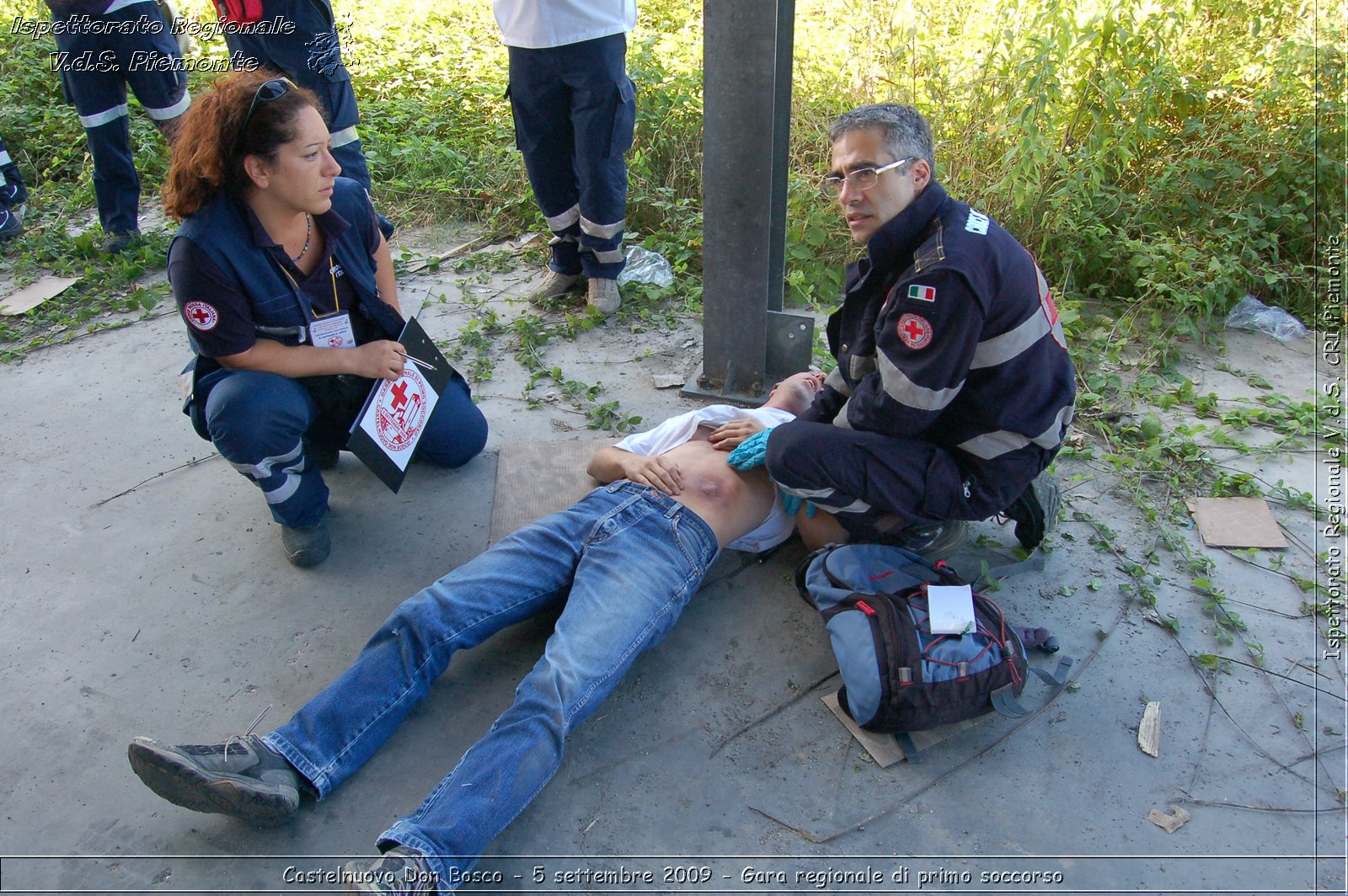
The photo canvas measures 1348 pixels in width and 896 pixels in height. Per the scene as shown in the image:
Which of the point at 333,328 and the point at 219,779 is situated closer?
the point at 219,779

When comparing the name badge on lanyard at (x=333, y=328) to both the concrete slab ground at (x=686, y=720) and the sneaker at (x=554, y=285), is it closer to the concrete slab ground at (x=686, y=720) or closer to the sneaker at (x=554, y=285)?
the concrete slab ground at (x=686, y=720)

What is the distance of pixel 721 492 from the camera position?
8.90 feet

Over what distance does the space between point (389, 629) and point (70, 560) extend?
1.47 meters

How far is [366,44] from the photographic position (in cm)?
771

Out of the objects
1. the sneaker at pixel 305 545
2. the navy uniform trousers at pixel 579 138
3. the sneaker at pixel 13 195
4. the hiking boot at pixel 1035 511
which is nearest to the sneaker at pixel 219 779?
the sneaker at pixel 305 545

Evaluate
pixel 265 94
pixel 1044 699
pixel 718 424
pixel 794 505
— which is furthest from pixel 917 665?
pixel 265 94

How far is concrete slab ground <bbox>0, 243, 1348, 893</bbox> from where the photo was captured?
204 cm

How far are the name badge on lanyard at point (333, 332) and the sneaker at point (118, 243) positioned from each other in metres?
3.12

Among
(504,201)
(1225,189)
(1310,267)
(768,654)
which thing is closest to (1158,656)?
(768,654)

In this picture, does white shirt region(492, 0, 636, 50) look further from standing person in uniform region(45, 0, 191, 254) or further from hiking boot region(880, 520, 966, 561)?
hiking boot region(880, 520, 966, 561)

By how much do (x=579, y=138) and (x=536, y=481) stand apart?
176 cm

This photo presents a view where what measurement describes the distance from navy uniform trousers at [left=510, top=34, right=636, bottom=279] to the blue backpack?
2576 mm

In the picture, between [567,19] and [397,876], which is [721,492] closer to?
[397,876]

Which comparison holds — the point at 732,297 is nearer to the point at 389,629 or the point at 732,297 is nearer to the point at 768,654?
the point at 768,654
